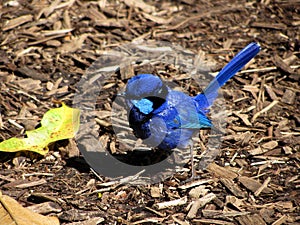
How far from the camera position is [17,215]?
14.2 ft

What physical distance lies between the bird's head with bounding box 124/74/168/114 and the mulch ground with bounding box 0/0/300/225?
0.63m

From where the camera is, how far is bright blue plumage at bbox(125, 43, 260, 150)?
17.3ft

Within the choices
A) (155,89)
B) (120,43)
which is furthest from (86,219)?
(120,43)

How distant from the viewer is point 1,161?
5195mm

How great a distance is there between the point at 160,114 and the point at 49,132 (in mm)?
1140

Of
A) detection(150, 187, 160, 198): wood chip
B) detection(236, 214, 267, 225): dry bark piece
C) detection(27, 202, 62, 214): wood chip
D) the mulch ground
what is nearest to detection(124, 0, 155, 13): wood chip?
the mulch ground

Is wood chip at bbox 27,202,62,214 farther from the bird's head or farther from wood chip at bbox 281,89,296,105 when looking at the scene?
wood chip at bbox 281,89,296,105

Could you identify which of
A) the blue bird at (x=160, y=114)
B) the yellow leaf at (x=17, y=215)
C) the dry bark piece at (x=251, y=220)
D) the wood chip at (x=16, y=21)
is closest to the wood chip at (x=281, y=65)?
the blue bird at (x=160, y=114)

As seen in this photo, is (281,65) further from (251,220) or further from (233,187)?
(251,220)

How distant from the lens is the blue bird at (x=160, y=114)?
5.26m

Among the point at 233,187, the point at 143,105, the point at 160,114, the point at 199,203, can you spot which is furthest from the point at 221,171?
the point at 143,105

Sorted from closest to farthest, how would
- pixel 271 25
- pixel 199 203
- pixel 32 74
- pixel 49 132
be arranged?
pixel 199 203
pixel 49 132
pixel 32 74
pixel 271 25

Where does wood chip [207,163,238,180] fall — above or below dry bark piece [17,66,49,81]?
below

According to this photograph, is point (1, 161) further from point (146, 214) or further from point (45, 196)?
point (146, 214)
